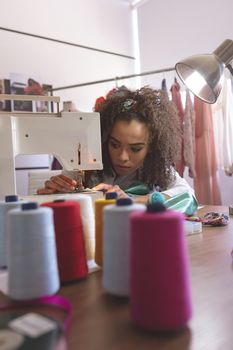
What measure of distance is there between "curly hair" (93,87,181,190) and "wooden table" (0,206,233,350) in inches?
25.3

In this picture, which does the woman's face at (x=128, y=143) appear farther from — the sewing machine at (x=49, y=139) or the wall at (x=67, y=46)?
the wall at (x=67, y=46)

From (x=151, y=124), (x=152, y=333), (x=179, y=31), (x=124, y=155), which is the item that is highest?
(x=179, y=31)

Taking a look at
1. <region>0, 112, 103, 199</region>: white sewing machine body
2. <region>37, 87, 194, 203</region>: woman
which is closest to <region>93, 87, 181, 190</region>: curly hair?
<region>37, 87, 194, 203</region>: woman

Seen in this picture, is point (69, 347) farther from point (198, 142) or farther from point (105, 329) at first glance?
point (198, 142)

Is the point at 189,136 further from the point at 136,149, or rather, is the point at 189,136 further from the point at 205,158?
the point at 136,149

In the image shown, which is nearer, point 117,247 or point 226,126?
point 117,247

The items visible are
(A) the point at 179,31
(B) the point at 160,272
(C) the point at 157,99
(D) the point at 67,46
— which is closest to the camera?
(B) the point at 160,272

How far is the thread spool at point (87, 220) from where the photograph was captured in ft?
2.10

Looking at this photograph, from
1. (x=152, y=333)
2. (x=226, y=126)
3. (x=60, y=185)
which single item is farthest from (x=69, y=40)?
(x=152, y=333)

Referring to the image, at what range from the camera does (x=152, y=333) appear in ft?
1.33

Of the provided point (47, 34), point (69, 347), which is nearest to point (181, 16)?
point (47, 34)

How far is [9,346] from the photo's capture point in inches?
14.9

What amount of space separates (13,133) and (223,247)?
56 centimetres

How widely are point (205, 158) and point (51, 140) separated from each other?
5.40ft
